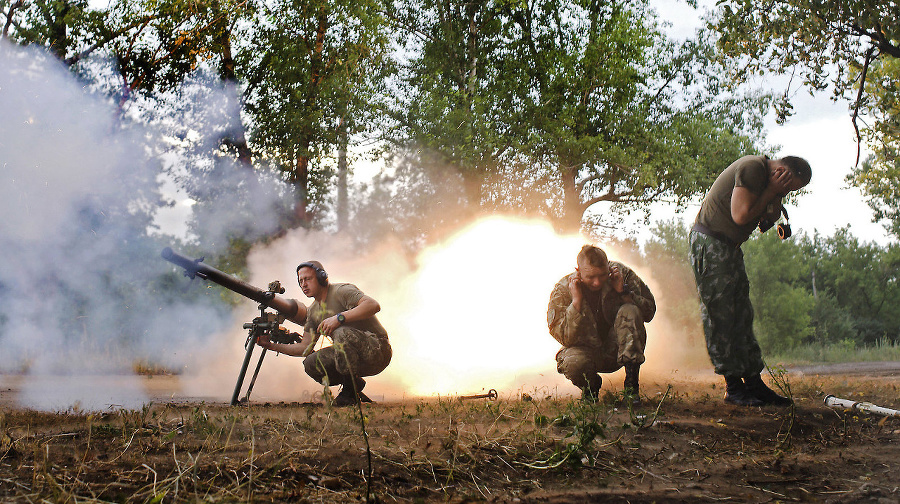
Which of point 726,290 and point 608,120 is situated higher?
point 608,120

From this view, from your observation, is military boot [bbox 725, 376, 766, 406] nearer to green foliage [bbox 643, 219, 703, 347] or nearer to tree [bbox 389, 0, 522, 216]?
tree [bbox 389, 0, 522, 216]

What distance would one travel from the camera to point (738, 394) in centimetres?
628

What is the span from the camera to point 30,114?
28.3 ft

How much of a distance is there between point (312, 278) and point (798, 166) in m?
4.30

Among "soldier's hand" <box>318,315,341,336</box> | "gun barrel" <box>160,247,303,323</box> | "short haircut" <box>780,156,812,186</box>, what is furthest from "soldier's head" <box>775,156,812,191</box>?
"gun barrel" <box>160,247,303,323</box>

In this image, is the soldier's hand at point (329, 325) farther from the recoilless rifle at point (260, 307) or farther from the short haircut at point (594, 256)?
the short haircut at point (594, 256)

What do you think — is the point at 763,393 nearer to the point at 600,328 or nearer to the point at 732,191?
the point at 600,328

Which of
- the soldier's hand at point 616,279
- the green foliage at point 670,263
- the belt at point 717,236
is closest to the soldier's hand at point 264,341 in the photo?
the soldier's hand at point 616,279

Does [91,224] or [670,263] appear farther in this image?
[670,263]

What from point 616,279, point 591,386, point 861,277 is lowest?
point 591,386

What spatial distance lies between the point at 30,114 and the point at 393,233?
8.60 meters

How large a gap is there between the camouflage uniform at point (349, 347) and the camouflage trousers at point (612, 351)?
5.37ft

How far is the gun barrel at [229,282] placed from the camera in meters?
6.31

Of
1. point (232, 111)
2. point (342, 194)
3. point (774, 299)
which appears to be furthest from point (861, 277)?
point (232, 111)
